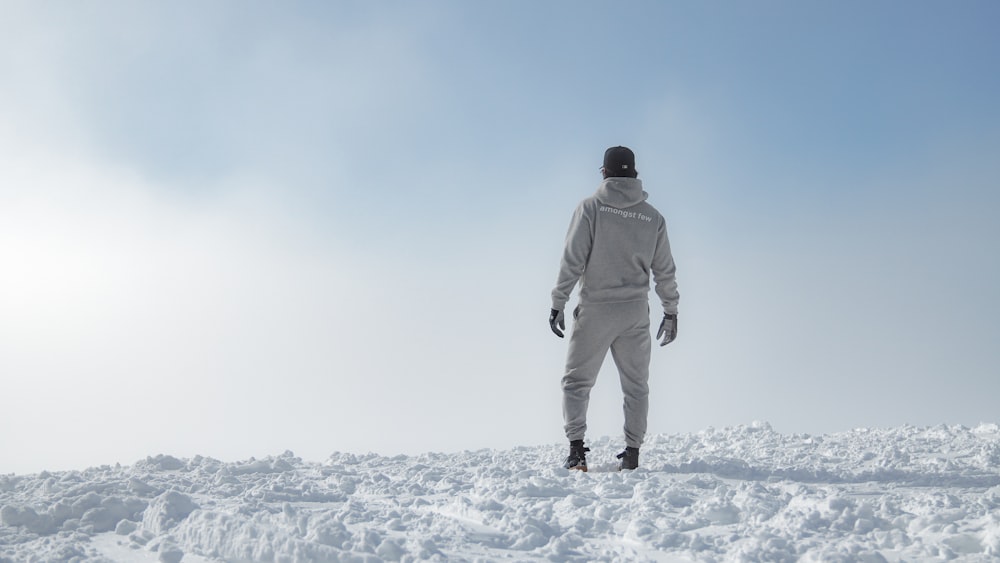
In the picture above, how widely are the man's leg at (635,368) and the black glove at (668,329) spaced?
1.07ft

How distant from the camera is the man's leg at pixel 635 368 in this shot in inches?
232

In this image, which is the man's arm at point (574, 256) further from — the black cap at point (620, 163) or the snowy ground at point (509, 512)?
the snowy ground at point (509, 512)

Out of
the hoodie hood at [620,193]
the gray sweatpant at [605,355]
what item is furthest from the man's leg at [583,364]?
the hoodie hood at [620,193]

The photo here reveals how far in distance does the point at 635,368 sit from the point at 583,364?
1.45 feet

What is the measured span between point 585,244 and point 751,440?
373 cm

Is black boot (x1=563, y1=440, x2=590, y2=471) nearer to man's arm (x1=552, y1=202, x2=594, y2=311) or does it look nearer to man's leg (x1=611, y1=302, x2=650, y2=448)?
man's leg (x1=611, y1=302, x2=650, y2=448)

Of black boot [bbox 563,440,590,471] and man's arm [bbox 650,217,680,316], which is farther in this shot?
man's arm [bbox 650,217,680,316]

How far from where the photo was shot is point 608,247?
5.81 metres

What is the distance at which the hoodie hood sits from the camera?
5.82 m

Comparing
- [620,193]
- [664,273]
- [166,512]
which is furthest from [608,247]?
[166,512]

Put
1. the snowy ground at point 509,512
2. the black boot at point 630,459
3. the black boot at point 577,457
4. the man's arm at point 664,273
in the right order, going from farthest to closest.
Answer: the man's arm at point 664,273 → the black boot at point 630,459 → the black boot at point 577,457 → the snowy ground at point 509,512

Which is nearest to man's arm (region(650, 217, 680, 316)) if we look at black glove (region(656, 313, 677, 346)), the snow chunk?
black glove (region(656, 313, 677, 346))

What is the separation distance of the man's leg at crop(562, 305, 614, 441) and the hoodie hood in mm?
836

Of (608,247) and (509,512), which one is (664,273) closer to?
(608,247)
